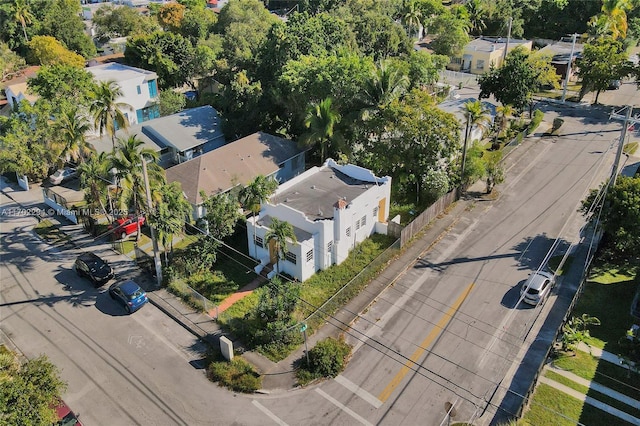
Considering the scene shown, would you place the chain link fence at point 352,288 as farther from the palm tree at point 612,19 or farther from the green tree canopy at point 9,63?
the green tree canopy at point 9,63

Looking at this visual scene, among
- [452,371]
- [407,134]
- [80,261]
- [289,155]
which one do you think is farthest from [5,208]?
[452,371]

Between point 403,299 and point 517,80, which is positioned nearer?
point 403,299

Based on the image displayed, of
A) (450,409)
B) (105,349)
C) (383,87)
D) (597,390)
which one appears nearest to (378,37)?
(383,87)

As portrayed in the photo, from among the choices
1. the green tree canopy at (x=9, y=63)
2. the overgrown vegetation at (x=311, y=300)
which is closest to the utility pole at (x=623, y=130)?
A: the overgrown vegetation at (x=311, y=300)

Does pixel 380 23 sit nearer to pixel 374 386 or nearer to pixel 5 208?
pixel 5 208

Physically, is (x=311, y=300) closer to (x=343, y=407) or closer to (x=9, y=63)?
(x=343, y=407)
